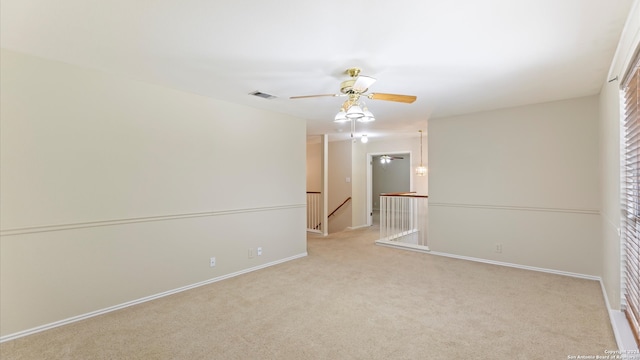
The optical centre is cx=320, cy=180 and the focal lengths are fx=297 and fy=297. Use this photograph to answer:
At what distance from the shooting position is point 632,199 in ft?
7.38

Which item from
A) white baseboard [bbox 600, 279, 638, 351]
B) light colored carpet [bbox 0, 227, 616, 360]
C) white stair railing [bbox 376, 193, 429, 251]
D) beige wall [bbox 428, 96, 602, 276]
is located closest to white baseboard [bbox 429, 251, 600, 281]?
beige wall [bbox 428, 96, 602, 276]

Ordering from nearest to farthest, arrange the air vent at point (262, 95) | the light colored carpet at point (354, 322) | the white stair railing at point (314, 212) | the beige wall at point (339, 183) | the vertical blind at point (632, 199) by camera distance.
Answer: the vertical blind at point (632, 199) → the light colored carpet at point (354, 322) → the air vent at point (262, 95) → the white stair railing at point (314, 212) → the beige wall at point (339, 183)

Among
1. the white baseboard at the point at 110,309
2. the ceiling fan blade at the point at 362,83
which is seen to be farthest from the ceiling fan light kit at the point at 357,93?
the white baseboard at the point at 110,309

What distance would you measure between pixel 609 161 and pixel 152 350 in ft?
14.7

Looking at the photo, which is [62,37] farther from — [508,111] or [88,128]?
[508,111]

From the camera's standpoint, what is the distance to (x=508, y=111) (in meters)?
4.44

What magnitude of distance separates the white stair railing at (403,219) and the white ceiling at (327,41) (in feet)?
9.77

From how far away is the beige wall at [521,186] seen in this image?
154 inches

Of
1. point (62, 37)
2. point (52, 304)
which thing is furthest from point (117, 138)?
point (52, 304)

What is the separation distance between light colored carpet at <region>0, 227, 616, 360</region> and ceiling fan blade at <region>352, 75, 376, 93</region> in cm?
219

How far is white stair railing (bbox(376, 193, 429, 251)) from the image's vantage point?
238 inches

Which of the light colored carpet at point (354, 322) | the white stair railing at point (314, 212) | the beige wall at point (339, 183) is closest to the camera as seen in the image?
the light colored carpet at point (354, 322)

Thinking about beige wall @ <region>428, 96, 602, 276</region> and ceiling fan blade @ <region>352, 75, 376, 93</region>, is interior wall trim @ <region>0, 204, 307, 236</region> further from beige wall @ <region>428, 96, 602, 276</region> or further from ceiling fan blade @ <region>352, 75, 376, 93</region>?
beige wall @ <region>428, 96, 602, 276</region>

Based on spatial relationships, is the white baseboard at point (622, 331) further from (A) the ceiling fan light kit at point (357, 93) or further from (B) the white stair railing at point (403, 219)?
(B) the white stair railing at point (403, 219)
